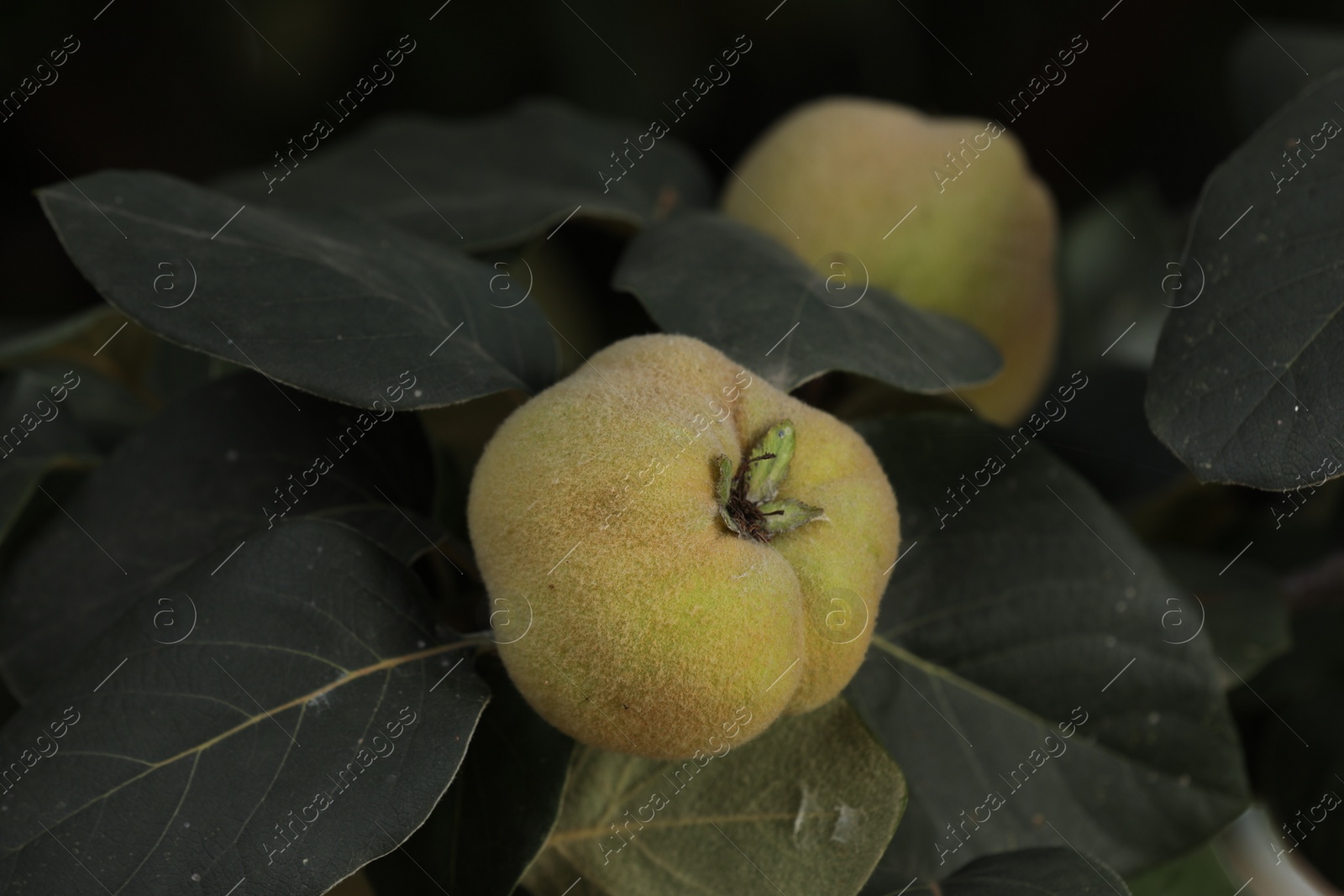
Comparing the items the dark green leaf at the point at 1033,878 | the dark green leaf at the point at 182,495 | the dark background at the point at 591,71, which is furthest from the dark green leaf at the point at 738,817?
the dark background at the point at 591,71

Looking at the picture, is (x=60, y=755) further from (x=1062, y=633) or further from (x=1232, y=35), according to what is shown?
(x=1232, y=35)

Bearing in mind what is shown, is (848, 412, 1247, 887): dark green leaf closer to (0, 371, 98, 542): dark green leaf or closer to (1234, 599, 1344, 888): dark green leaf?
(1234, 599, 1344, 888): dark green leaf

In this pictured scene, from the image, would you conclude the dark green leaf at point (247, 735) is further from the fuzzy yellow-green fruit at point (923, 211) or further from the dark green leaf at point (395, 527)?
the fuzzy yellow-green fruit at point (923, 211)

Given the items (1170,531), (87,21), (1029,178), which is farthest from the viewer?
(87,21)

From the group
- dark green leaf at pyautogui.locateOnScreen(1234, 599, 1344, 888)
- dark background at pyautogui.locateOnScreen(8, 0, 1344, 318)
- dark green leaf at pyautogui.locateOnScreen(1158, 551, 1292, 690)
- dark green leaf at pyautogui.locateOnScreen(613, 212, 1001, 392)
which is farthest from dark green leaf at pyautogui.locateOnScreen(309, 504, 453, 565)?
dark background at pyautogui.locateOnScreen(8, 0, 1344, 318)

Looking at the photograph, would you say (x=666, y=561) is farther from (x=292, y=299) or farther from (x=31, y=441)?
(x=31, y=441)

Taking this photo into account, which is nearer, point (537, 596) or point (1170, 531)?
point (537, 596)

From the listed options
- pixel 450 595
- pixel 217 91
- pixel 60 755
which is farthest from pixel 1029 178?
pixel 217 91

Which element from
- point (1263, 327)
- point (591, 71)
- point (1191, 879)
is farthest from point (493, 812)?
point (591, 71)
